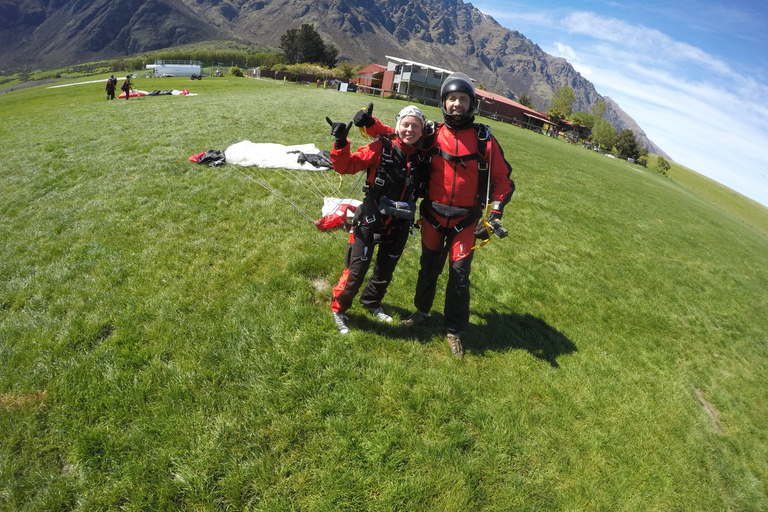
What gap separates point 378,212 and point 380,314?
6.19ft

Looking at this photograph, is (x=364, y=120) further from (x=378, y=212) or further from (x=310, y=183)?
(x=310, y=183)

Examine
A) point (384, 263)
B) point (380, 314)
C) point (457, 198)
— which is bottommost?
point (380, 314)

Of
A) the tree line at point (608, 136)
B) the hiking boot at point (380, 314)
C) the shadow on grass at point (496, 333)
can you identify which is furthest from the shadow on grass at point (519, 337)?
the tree line at point (608, 136)

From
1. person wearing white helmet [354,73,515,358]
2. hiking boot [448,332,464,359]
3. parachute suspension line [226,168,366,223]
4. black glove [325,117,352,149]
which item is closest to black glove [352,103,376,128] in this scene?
person wearing white helmet [354,73,515,358]

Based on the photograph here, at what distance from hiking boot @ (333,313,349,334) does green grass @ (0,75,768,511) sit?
0.47 ft

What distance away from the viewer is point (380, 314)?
580 cm

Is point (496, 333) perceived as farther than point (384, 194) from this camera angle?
Yes

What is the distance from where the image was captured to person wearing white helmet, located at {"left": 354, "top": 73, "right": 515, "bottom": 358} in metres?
4.84

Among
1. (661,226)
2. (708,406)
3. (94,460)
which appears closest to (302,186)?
(94,460)

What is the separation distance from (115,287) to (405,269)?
17.5 feet

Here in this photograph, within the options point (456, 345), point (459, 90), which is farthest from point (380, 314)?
point (459, 90)

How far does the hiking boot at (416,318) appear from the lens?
5887 mm

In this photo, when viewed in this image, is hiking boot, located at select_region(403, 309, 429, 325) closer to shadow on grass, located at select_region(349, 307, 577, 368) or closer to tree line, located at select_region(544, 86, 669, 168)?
shadow on grass, located at select_region(349, 307, 577, 368)

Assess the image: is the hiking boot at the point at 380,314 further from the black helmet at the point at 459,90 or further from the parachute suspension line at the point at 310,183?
the parachute suspension line at the point at 310,183
